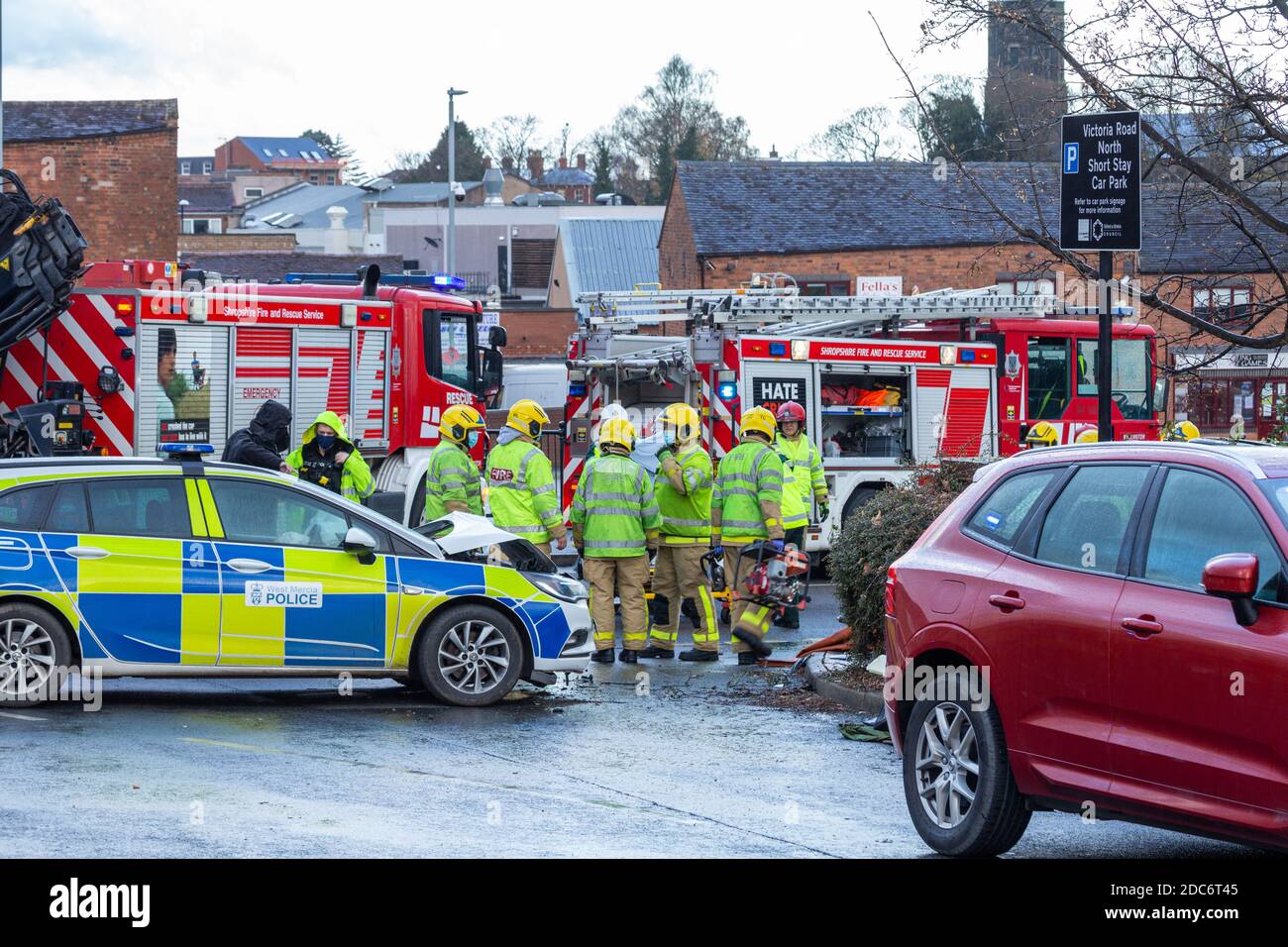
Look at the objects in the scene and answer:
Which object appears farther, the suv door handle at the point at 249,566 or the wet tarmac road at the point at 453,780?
the suv door handle at the point at 249,566

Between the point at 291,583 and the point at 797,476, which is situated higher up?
the point at 797,476

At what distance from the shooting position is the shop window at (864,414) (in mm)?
17797

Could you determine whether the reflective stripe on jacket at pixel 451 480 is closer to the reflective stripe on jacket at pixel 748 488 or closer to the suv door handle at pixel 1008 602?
the reflective stripe on jacket at pixel 748 488

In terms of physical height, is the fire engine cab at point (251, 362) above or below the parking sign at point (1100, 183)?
below

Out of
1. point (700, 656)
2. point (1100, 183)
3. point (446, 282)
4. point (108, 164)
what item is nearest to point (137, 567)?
point (700, 656)

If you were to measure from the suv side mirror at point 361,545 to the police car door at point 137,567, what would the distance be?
2.53ft

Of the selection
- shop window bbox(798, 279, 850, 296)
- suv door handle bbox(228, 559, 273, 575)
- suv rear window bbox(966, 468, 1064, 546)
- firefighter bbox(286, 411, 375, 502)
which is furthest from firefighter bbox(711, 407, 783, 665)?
shop window bbox(798, 279, 850, 296)

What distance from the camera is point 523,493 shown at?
1252cm

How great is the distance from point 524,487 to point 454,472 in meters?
0.61

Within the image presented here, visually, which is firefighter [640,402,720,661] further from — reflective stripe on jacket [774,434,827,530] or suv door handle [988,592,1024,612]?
suv door handle [988,592,1024,612]

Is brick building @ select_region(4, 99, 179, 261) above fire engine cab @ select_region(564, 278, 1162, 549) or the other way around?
above

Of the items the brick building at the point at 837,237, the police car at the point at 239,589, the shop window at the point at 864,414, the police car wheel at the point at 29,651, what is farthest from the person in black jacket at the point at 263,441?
the brick building at the point at 837,237

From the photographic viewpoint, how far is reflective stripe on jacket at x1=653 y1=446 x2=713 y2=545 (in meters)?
12.9

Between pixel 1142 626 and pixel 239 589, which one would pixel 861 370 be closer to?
pixel 239 589
